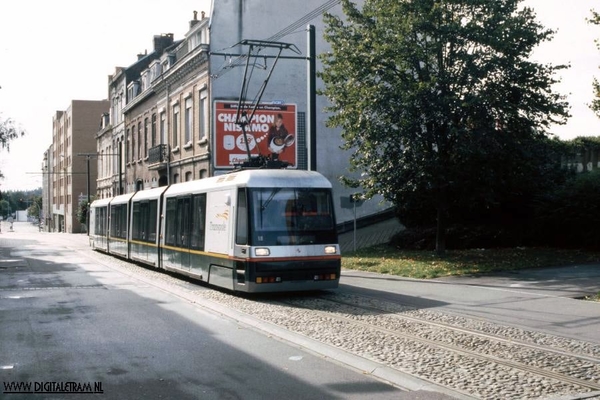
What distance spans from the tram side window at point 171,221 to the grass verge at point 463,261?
5.51 m

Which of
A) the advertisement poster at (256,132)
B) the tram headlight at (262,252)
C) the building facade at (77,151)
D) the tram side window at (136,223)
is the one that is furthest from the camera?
the building facade at (77,151)

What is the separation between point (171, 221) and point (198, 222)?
2668 millimetres

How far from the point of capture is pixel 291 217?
14008 mm

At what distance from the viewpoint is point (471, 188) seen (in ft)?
66.2

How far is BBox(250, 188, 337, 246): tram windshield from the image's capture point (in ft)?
45.2

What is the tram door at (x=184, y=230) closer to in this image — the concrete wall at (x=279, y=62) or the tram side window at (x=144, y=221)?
the tram side window at (x=144, y=221)

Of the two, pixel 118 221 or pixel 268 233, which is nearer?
pixel 268 233

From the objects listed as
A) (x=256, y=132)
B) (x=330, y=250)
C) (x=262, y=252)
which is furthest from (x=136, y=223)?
(x=330, y=250)

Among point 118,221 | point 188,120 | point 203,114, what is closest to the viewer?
point 118,221

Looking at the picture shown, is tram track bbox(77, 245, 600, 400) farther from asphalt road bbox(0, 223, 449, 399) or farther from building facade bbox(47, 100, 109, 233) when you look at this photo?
building facade bbox(47, 100, 109, 233)

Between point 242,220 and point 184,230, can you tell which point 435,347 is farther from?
point 184,230

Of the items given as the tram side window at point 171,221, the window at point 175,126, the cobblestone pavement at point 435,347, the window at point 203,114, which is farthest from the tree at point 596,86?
the window at point 175,126

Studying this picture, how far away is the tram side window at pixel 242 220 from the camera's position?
13.8 metres

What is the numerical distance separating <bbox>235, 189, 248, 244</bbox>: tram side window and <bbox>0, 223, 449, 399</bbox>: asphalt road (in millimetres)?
1704
